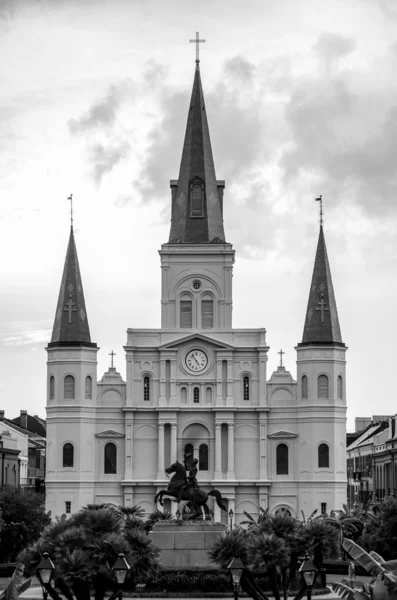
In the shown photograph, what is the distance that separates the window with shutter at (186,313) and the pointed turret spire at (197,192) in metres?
5.00

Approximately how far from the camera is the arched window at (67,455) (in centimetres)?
11225

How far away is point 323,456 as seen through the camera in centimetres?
11244

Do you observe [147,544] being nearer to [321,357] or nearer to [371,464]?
[321,357]

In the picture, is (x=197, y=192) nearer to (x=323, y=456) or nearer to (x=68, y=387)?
(x=68, y=387)

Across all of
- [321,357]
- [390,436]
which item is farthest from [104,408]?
[390,436]

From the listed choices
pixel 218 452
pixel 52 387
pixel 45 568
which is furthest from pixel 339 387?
pixel 45 568

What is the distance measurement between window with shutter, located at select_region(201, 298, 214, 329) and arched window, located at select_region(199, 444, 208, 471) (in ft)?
31.3

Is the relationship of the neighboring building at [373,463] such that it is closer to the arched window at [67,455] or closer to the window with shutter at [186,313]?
the window with shutter at [186,313]

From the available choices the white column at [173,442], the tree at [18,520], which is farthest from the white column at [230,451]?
the tree at [18,520]

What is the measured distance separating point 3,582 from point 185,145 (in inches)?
2233

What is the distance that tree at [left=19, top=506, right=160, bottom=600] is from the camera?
1735 inches

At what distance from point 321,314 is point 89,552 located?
70994 mm

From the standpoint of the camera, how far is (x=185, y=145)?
12062 centimetres

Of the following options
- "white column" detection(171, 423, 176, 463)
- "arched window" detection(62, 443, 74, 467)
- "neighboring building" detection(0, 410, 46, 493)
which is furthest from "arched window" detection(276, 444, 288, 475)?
"neighboring building" detection(0, 410, 46, 493)
